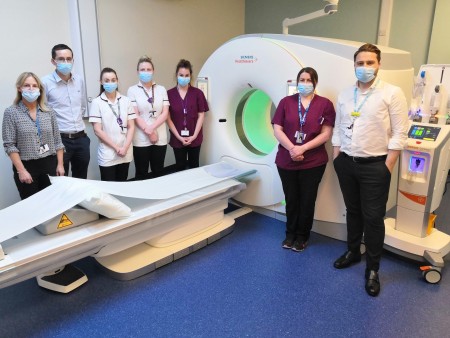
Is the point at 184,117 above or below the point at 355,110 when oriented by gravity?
below

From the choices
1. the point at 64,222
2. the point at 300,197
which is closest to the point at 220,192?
the point at 300,197

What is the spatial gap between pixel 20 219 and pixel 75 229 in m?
0.25

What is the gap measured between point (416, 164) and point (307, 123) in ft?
2.20

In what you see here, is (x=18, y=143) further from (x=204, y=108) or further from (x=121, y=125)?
(x=204, y=108)

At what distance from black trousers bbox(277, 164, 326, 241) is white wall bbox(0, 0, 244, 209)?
1862 millimetres

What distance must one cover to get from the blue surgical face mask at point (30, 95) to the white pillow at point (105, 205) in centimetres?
73

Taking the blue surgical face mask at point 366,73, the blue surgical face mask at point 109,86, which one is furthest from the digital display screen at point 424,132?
the blue surgical face mask at point 109,86

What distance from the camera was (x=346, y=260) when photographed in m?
2.19

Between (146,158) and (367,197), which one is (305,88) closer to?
(367,197)

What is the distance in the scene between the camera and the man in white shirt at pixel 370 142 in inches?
71.3

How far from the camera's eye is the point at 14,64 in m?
2.70

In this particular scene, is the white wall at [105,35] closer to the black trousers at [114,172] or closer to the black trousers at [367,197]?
the black trousers at [114,172]

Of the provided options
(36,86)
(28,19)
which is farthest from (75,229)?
(28,19)

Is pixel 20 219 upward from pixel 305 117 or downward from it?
downward
